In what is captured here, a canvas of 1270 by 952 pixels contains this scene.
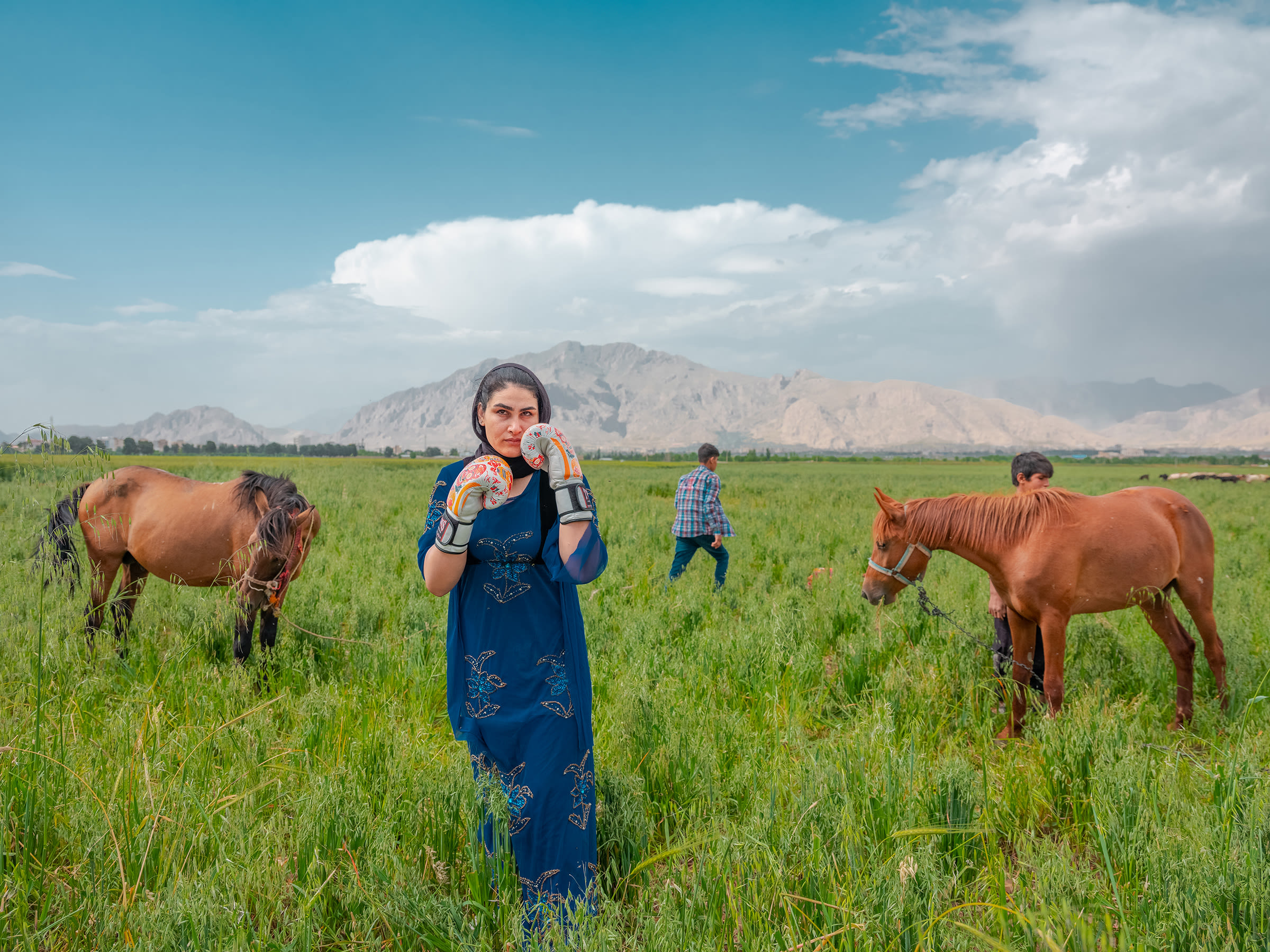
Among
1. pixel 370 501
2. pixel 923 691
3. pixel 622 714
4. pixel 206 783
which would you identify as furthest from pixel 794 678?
pixel 370 501

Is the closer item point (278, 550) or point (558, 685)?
point (558, 685)

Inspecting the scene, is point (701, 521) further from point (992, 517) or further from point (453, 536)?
point (453, 536)

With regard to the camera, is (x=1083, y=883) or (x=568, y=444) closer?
(x=1083, y=883)

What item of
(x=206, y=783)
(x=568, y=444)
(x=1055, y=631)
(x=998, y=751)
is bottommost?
(x=998, y=751)

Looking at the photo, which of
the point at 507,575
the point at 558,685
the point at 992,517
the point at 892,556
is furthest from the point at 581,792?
the point at 992,517

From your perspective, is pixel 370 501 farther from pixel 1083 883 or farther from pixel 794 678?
pixel 1083 883

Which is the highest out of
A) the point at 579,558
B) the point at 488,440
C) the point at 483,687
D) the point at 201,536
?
the point at 488,440

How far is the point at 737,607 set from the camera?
24.2ft

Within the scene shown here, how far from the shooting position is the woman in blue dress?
2270 mm

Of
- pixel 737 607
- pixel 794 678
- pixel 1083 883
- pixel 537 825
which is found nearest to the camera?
pixel 1083 883

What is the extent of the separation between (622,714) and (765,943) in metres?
1.82

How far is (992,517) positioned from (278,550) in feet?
17.7

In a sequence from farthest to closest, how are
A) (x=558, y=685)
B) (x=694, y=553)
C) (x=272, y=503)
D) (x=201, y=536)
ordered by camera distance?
1. (x=694, y=553)
2. (x=201, y=536)
3. (x=272, y=503)
4. (x=558, y=685)

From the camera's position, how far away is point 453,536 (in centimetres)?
218
